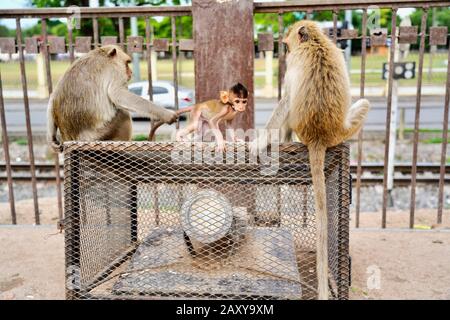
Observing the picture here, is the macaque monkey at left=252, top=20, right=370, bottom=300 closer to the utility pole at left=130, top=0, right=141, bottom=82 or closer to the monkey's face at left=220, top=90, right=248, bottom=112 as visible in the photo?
the monkey's face at left=220, top=90, right=248, bottom=112

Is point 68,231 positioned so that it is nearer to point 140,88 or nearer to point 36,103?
point 140,88

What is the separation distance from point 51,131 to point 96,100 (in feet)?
1.85

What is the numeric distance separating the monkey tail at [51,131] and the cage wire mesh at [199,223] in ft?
3.21

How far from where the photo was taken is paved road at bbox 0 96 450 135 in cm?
1461

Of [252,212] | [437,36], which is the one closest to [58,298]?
[252,212]

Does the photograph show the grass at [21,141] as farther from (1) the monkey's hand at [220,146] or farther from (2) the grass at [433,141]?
(1) the monkey's hand at [220,146]

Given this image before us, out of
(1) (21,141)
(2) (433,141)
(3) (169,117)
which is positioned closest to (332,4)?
(3) (169,117)

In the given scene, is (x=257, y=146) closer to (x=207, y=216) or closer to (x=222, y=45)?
(x=207, y=216)

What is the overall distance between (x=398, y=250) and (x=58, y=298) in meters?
2.98

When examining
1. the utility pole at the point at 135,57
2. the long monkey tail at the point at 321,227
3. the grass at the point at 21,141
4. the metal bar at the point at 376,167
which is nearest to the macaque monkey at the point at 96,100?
the long monkey tail at the point at 321,227

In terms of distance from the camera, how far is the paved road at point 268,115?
575 inches

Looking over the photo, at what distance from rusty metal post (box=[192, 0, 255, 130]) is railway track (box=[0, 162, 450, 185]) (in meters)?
4.52

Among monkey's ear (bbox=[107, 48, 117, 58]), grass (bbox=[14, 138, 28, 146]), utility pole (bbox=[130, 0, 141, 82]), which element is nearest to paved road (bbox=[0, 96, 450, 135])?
grass (bbox=[14, 138, 28, 146])
